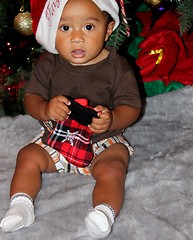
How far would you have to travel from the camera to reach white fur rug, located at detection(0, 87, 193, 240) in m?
1.00

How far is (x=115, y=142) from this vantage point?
1.19 m

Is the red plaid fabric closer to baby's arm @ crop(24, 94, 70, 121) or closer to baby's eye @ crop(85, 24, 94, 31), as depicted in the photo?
baby's arm @ crop(24, 94, 70, 121)

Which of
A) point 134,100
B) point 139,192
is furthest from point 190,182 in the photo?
point 134,100

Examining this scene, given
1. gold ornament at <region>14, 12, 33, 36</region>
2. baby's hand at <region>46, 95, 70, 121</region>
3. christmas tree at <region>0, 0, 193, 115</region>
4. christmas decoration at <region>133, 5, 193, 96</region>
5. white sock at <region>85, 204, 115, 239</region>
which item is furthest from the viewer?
christmas decoration at <region>133, 5, 193, 96</region>

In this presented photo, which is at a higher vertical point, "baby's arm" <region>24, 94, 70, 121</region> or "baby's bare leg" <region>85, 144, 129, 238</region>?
"baby's arm" <region>24, 94, 70, 121</region>

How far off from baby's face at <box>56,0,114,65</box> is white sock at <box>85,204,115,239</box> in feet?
1.09

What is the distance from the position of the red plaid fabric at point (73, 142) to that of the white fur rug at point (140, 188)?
61 millimetres

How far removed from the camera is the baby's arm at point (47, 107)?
1070 millimetres

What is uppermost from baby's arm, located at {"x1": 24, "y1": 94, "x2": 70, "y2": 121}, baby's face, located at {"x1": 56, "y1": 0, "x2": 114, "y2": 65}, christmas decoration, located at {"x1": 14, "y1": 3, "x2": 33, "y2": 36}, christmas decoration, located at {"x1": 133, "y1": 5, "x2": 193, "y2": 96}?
baby's face, located at {"x1": 56, "y1": 0, "x2": 114, "y2": 65}

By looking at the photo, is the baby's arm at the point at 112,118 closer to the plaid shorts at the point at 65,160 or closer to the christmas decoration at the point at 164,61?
the plaid shorts at the point at 65,160

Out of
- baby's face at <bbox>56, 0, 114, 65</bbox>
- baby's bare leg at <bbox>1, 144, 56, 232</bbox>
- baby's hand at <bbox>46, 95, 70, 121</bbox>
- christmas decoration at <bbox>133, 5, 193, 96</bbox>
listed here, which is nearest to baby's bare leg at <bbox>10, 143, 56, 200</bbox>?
baby's bare leg at <bbox>1, 144, 56, 232</bbox>

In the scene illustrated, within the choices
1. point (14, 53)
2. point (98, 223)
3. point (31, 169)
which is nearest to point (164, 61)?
point (14, 53)

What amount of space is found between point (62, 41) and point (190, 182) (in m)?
0.42

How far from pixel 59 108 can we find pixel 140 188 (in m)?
0.25
